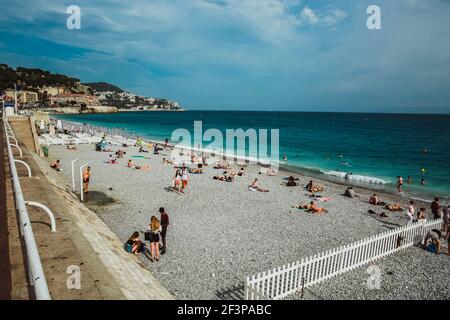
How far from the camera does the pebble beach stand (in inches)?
335

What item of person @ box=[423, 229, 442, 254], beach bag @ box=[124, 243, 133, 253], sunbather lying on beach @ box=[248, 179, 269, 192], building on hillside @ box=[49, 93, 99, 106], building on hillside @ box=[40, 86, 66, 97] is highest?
building on hillside @ box=[40, 86, 66, 97]

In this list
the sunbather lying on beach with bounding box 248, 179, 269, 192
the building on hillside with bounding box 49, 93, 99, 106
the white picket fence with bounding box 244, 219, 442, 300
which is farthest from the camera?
the building on hillside with bounding box 49, 93, 99, 106

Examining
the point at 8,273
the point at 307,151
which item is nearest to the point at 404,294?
the point at 8,273

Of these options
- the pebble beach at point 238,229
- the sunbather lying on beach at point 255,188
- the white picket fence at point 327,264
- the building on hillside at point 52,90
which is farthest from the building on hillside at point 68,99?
the white picket fence at point 327,264

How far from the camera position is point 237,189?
19.6m

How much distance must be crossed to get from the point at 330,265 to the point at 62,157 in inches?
984

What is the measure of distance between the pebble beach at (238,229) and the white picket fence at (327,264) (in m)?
0.30

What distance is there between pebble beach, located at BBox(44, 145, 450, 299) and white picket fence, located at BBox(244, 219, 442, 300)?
0.30 meters

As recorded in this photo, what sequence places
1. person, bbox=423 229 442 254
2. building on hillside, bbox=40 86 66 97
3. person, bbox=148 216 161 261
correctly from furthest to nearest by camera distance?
building on hillside, bbox=40 86 66 97 → person, bbox=423 229 442 254 → person, bbox=148 216 161 261

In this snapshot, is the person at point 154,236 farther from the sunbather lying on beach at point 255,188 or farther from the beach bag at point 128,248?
the sunbather lying on beach at point 255,188

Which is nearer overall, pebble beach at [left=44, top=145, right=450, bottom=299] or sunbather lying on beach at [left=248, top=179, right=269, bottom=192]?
pebble beach at [left=44, top=145, right=450, bottom=299]

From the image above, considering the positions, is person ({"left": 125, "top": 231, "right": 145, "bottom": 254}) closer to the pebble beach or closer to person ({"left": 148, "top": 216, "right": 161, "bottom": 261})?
the pebble beach

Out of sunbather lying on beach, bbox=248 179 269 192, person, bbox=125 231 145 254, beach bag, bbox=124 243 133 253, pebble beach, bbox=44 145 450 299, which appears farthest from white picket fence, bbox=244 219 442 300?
sunbather lying on beach, bbox=248 179 269 192

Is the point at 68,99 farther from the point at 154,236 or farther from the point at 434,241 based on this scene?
the point at 434,241
